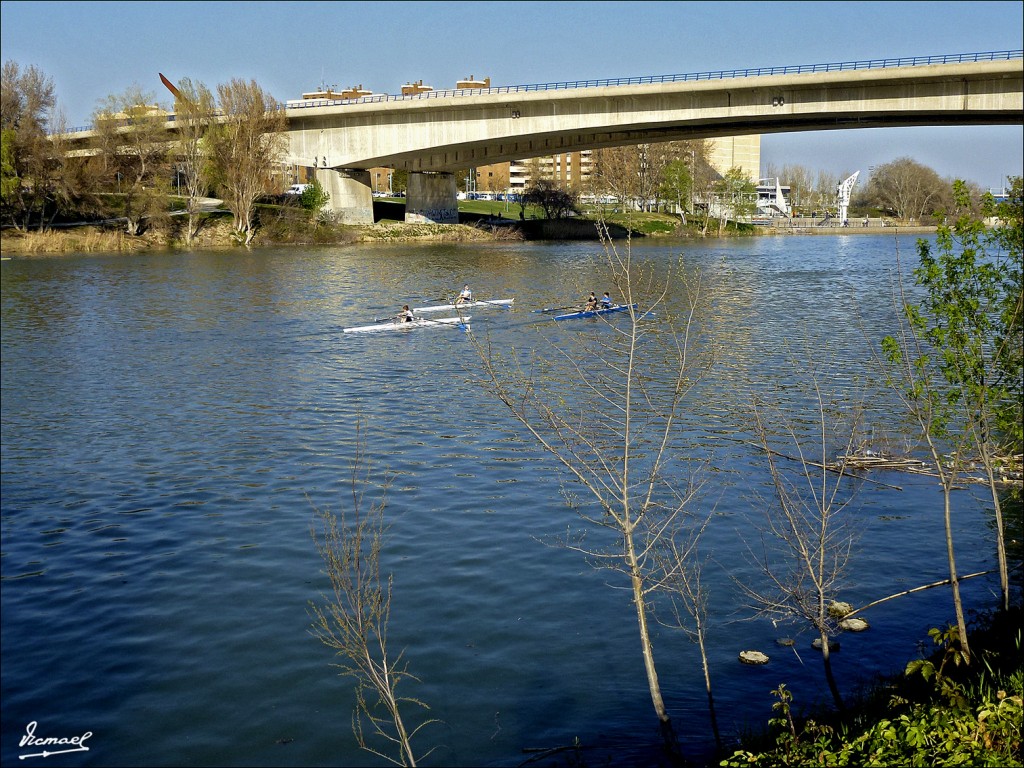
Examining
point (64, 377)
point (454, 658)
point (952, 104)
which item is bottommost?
point (454, 658)

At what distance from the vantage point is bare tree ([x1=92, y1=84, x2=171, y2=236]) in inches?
2813

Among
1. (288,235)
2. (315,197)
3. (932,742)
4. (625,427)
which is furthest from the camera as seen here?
(315,197)

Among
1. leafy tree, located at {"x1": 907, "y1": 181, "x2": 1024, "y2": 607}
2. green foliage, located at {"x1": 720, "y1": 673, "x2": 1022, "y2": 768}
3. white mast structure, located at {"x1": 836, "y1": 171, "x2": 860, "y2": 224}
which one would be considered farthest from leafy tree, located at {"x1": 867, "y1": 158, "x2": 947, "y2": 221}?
green foliage, located at {"x1": 720, "y1": 673, "x2": 1022, "y2": 768}

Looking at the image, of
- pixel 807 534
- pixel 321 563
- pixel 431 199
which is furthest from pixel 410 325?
pixel 431 199

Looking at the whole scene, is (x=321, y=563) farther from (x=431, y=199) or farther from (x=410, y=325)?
(x=431, y=199)

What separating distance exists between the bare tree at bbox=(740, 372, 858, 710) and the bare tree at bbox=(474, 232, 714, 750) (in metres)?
1.27

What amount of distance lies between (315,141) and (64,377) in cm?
5264

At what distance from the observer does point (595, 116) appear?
Answer: 6600 cm

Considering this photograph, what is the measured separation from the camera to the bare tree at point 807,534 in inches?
395

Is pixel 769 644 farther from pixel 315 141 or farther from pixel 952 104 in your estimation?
pixel 315 141

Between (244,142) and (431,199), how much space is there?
19437mm

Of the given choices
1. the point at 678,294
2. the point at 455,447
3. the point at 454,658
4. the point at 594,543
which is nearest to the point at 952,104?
the point at 678,294

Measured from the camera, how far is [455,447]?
20703 mm

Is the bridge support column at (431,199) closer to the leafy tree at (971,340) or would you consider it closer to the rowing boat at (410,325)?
the rowing boat at (410,325)
